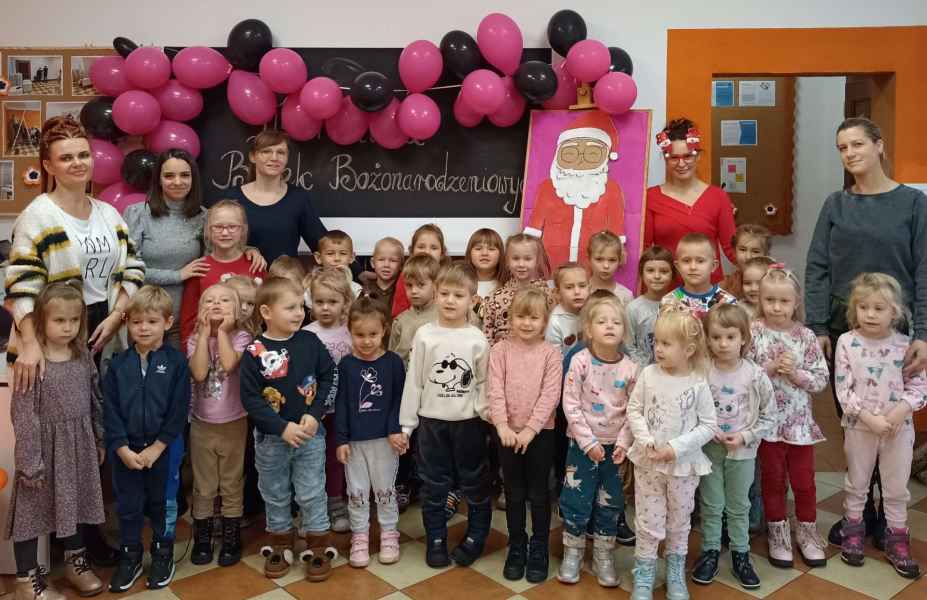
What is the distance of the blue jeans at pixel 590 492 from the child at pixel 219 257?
1.55 m

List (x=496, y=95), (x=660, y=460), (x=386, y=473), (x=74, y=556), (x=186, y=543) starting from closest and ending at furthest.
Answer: (x=660, y=460), (x=74, y=556), (x=386, y=473), (x=186, y=543), (x=496, y=95)

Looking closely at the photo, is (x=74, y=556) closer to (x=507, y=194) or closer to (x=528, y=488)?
(x=528, y=488)

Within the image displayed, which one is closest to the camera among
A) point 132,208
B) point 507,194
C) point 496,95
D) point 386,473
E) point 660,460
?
point 660,460

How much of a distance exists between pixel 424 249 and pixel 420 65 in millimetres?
1004

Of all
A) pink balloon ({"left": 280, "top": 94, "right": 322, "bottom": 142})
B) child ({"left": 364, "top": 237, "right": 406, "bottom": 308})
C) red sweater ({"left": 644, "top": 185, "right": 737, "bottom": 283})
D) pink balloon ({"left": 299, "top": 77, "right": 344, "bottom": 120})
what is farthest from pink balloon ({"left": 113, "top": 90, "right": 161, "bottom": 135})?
red sweater ({"left": 644, "top": 185, "right": 737, "bottom": 283})

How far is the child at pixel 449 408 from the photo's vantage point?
2.83m

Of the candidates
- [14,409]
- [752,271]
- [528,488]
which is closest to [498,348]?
[528,488]

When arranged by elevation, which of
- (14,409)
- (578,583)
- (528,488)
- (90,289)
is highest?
(90,289)

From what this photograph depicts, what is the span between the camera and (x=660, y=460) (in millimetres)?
2578

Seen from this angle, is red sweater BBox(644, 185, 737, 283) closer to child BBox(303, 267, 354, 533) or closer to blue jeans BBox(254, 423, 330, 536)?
child BBox(303, 267, 354, 533)

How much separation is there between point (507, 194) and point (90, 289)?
2.24 meters

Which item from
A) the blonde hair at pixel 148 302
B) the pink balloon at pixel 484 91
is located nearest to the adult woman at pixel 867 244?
the pink balloon at pixel 484 91

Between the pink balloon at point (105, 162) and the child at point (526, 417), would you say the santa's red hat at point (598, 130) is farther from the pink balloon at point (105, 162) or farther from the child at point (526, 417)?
the pink balloon at point (105, 162)

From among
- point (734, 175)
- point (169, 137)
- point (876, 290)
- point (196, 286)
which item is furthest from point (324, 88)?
point (734, 175)
